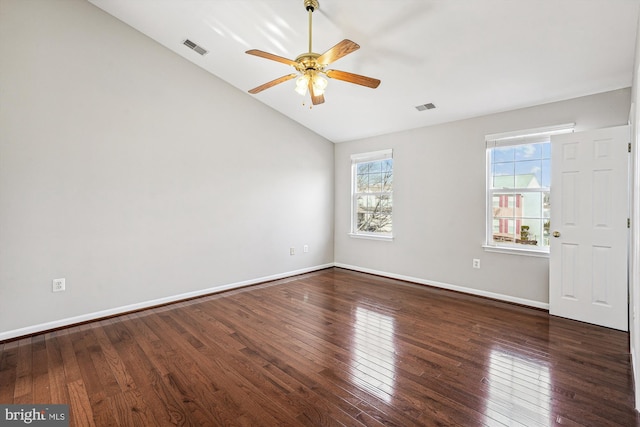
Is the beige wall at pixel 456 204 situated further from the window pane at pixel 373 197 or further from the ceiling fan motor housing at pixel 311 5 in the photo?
the ceiling fan motor housing at pixel 311 5

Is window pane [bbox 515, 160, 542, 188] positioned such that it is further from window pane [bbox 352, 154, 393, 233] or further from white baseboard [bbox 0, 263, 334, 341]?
white baseboard [bbox 0, 263, 334, 341]

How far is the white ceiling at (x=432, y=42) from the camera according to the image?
248cm

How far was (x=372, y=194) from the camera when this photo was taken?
539 centimetres

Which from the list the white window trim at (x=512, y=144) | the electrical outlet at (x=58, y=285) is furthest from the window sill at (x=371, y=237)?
the electrical outlet at (x=58, y=285)

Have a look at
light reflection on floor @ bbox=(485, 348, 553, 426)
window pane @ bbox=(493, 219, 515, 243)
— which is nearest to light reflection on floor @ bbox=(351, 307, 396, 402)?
light reflection on floor @ bbox=(485, 348, 553, 426)

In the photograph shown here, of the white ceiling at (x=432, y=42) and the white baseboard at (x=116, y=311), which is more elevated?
the white ceiling at (x=432, y=42)

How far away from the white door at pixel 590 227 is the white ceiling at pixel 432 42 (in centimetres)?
65

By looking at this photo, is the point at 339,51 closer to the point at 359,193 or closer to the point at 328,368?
the point at 328,368

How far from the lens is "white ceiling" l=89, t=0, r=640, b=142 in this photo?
2.48 meters

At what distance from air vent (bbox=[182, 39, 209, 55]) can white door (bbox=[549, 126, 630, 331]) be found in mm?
4228

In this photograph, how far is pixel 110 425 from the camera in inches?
67.1

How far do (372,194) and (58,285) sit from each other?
14.6ft

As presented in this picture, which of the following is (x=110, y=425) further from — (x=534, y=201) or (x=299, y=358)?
(x=534, y=201)

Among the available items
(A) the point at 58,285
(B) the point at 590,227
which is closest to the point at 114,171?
(A) the point at 58,285
